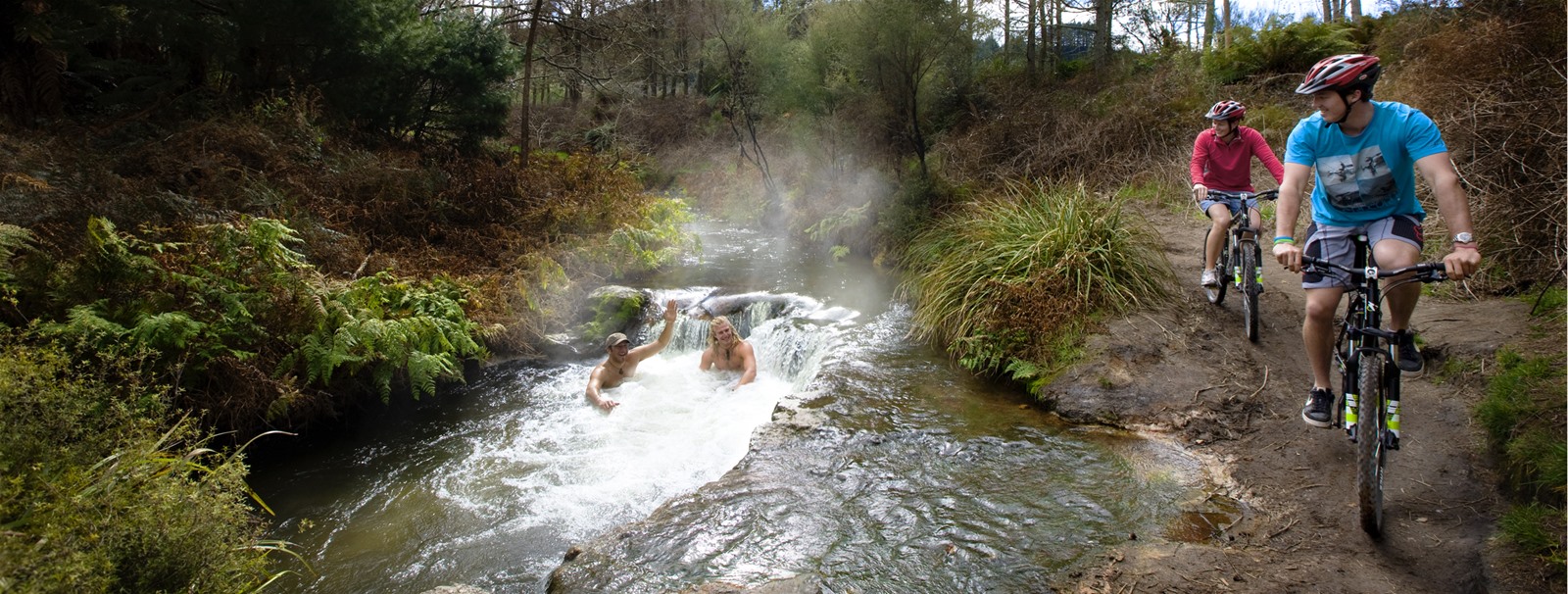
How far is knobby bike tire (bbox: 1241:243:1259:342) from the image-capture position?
5.67 metres

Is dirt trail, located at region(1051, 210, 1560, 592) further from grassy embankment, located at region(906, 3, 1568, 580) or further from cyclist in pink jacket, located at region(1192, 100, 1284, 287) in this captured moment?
cyclist in pink jacket, located at region(1192, 100, 1284, 287)

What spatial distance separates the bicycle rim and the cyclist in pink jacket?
210 mm

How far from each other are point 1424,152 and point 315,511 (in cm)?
624

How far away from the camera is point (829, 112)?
13.6 m

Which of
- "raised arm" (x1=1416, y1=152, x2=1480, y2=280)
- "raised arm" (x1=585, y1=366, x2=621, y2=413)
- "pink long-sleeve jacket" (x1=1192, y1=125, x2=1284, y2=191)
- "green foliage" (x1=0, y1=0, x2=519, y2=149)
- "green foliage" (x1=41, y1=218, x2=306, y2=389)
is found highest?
"green foliage" (x1=0, y1=0, x2=519, y2=149)

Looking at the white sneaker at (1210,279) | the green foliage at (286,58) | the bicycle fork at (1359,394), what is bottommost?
the bicycle fork at (1359,394)

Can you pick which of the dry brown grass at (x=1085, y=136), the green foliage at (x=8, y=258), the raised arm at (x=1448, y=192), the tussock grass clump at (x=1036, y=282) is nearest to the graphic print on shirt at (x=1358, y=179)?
the raised arm at (x=1448, y=192)

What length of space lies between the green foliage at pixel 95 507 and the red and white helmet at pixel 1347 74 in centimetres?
451

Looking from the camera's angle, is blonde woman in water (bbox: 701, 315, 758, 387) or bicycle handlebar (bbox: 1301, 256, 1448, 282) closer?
bicycle handlebar (bbox: 1301, 256, 1448, 282)

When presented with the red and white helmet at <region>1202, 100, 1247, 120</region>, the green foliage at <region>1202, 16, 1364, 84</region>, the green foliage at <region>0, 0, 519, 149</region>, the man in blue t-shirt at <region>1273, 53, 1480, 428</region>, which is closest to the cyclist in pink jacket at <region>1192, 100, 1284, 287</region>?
the red and white helmet at <region>1202, 100, 1247, 120</region>

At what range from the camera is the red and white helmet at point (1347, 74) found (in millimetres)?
3176

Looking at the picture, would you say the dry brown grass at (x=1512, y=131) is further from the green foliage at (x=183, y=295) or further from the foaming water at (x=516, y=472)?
the green foliage at (x=183, y=295)

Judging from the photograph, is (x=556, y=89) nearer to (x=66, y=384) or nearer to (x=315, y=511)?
(x=315, y=511)

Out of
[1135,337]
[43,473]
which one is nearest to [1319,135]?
[1135,337]
